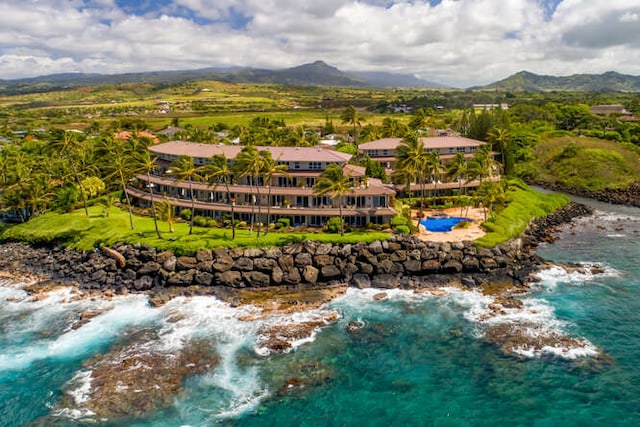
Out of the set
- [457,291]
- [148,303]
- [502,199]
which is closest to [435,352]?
[457,291]

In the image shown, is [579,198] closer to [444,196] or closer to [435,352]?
[444,196]

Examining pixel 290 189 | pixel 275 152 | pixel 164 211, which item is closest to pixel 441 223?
pixel 290 189

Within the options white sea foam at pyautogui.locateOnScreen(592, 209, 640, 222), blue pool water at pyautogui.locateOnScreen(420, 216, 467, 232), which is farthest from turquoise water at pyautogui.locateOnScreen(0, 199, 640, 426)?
white sea foam at pyautogui.locateOnScreen(592, 209, 640, 222)

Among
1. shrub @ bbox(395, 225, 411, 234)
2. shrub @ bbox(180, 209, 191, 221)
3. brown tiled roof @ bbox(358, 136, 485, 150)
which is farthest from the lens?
brown tiled roof @ bbox(358, 136, 485, 150)

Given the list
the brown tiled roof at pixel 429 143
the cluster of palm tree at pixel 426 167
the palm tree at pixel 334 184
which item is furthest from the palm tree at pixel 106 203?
the brown tiled roof at pixel 429 143

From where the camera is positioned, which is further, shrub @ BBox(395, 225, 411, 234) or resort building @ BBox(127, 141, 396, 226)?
resort building @ BBox(127, 141, 396, 226)

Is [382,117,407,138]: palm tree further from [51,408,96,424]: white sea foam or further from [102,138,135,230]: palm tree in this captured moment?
[51,408,96,424]: white sea foam
